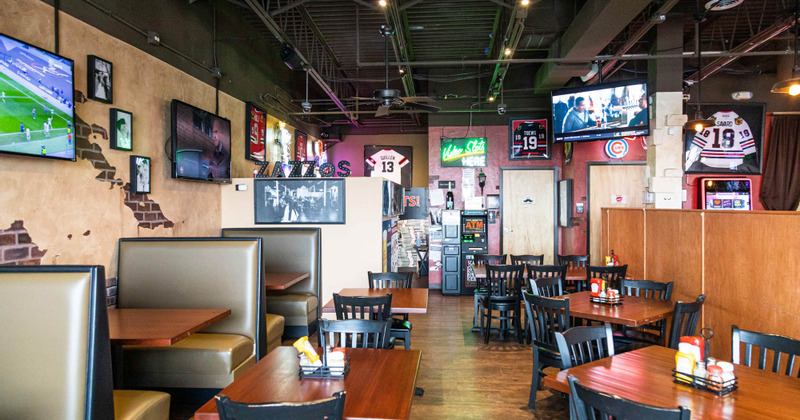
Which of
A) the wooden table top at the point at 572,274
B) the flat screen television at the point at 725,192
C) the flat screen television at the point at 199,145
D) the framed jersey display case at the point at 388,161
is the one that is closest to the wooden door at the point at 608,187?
the flat screen television at the point at 725,192

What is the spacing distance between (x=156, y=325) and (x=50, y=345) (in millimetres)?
853

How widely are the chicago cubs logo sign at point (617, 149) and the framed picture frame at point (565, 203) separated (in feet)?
3.47

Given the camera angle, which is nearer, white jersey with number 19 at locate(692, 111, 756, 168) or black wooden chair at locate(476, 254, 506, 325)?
black wooden chair at locate(476, 254, 506, 325)

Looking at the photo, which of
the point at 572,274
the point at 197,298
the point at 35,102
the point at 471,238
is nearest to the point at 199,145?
the point at 35,102

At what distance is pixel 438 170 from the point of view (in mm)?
8883

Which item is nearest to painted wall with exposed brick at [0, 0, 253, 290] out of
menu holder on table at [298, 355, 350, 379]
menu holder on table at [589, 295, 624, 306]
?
menu holder on table at [298, 355, 350, 379]

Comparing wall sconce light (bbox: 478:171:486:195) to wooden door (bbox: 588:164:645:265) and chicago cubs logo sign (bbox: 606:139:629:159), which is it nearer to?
wooden door (bbox: 588:164:645:265)

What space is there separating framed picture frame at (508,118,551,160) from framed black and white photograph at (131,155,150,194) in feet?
21.2

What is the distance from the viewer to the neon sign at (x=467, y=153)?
8.82m

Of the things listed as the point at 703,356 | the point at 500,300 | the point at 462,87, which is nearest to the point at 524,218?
the point at 462,87

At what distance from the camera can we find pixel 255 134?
7191 mm

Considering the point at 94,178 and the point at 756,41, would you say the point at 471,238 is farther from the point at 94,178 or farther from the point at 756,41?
the point at 94,178

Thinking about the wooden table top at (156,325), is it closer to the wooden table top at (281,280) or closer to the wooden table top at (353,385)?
the wooden table top at (353,385)

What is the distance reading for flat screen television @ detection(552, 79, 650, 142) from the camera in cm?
598
